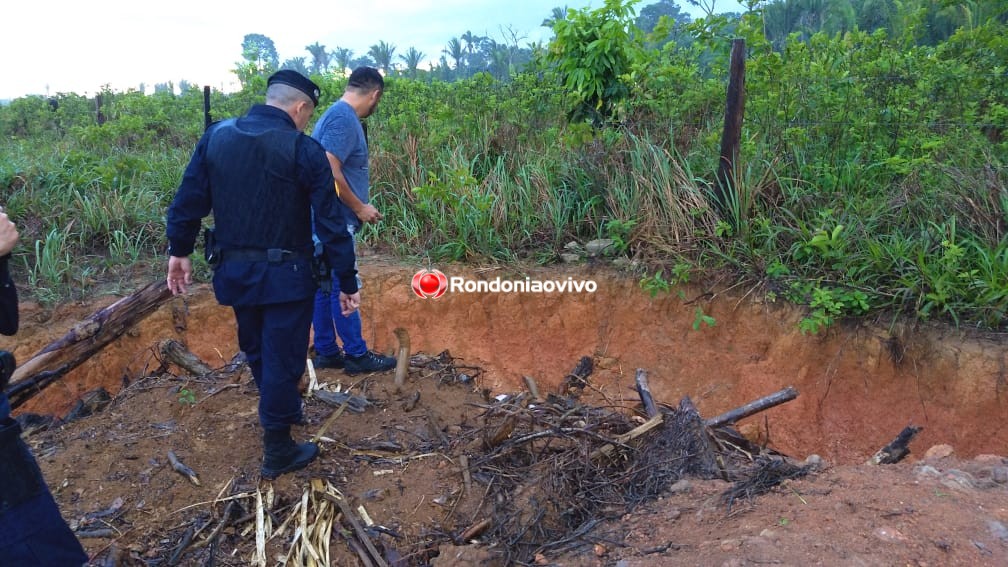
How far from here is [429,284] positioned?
5.49m

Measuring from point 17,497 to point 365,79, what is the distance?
2.75 metres

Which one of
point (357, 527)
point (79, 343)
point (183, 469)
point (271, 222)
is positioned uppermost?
point (271, 222)

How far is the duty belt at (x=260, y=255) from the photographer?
3008 mm

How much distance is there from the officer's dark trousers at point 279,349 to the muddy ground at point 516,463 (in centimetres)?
38

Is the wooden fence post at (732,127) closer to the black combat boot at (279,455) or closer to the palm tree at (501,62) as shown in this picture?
the palm tree at (501,62)

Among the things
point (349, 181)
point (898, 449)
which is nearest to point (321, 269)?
point (349, 181)

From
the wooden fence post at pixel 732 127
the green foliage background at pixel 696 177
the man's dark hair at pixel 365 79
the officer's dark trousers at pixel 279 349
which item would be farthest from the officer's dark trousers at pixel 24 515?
the wooden fence post at pixel 732 127

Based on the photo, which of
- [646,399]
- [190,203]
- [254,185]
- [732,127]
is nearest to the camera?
[254,185]

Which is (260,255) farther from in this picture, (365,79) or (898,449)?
(898,449)

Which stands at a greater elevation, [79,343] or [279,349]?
[279,349]

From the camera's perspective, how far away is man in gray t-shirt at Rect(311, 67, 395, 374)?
387cm

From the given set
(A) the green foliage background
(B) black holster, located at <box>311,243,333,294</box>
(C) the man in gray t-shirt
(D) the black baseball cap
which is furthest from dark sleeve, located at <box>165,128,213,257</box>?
(A) the green foliage background

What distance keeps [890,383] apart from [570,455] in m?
2.47

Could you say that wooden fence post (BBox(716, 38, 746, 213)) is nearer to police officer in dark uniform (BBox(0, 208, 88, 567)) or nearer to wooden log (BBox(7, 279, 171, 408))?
wooden log (BBox(7, 279, 171, 408))
